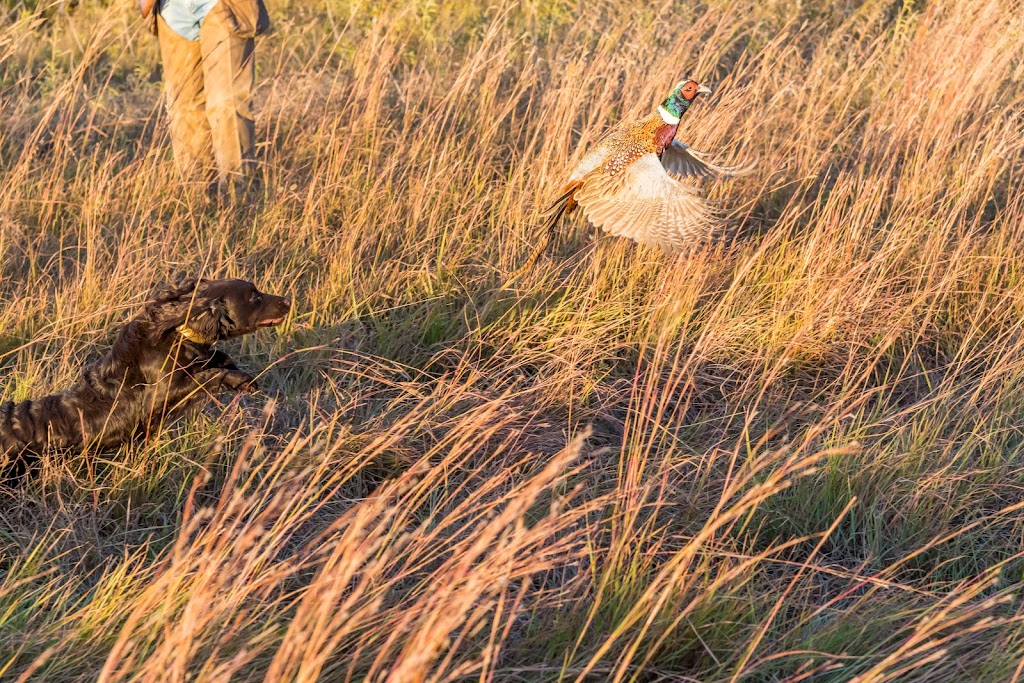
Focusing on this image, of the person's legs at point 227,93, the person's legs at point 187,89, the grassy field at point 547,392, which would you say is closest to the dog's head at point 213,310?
the grassy field at point 547,392

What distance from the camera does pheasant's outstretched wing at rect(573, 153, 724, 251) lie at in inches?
154

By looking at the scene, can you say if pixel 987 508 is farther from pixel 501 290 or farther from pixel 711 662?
pixel 501 290

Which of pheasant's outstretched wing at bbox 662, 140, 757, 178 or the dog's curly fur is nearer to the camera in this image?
the dog's curly fur

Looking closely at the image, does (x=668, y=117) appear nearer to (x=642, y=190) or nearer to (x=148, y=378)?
(x=642, y=190)

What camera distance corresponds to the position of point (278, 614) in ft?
6.88

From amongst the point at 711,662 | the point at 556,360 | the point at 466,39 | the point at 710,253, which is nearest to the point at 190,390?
the point at 556,360

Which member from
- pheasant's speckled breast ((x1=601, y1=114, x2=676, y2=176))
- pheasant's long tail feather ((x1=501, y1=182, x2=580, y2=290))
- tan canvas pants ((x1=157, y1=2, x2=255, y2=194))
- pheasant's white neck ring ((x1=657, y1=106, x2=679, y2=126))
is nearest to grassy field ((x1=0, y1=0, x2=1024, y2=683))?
pheasant's long tail feather ((x1=501, y1=182, x2=580, y2=290))

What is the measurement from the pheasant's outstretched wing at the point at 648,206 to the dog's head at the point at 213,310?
4.24 feet

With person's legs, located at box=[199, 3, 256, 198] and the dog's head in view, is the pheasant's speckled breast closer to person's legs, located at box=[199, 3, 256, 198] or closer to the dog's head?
the dog's head

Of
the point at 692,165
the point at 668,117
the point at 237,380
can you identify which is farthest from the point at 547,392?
the point at 692,165

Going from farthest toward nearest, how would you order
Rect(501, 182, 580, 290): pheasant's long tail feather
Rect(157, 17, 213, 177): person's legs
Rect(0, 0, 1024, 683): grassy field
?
1. Rect(157, 17, 213, 177): person's legs
2. Rect(501, 182, 580, 290): pheasant's long tail feather
3. Rect(0, 0, 1024, 683): grassy field

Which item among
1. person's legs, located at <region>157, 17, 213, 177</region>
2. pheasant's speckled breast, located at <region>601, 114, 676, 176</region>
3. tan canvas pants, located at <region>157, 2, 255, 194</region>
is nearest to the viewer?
pheasant's speckled breast, located at <region>601, 114, 676, 176</region>

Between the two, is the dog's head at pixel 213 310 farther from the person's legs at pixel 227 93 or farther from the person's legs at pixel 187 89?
the person's legs at pixel 187 89

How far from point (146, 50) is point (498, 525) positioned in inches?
265
